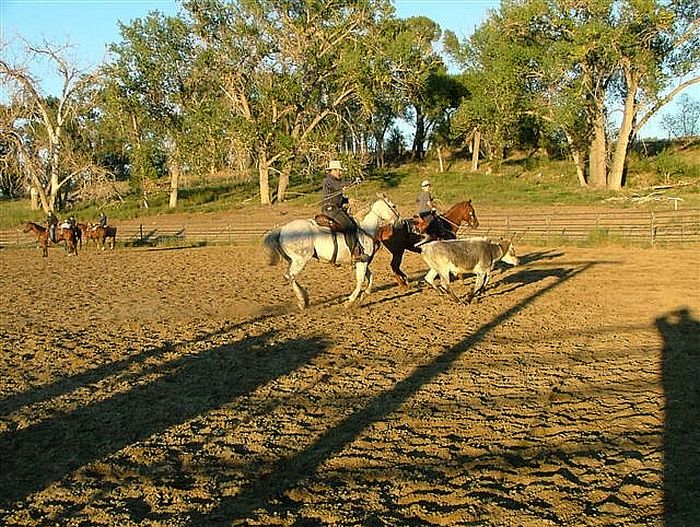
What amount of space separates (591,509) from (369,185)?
3997 cm

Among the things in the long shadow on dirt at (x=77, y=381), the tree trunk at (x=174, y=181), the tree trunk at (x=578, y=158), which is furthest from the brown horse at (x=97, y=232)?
the tree trunk at (x=578, y=158)

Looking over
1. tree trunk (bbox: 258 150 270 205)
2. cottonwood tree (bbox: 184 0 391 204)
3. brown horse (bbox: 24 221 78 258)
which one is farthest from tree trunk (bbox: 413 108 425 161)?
brown horse (bbox: 24 221 78 258)

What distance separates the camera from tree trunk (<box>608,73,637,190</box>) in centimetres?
3444

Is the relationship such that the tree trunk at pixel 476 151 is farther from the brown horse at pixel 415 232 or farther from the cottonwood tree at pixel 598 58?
the brown horse at pixel 415 232

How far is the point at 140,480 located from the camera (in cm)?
468

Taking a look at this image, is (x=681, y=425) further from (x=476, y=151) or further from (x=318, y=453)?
(x=476, y=151)

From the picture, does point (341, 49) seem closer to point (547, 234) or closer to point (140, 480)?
point (547, 234)

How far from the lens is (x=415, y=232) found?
1299cm

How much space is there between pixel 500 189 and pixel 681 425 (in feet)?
112

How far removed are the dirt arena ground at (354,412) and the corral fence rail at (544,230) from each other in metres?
8.62

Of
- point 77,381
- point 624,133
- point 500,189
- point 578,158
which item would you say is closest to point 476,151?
point 578,158

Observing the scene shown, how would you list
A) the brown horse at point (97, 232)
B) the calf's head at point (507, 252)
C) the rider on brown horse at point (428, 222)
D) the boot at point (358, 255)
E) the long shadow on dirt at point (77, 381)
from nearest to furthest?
the long shadow on dirt at point (77, 381) < the boot at point (358, 255) < the calf's head at point (507, 252) < the rider on brown horse at point (428, 222) < the brown horse at point (97, 232)

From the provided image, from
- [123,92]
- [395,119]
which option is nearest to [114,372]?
[123,92]

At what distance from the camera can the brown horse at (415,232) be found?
41.2 feet
